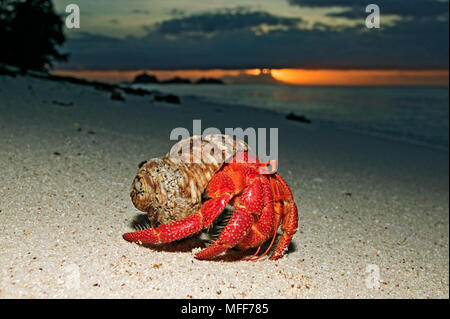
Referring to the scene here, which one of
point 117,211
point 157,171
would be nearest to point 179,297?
point 157,171

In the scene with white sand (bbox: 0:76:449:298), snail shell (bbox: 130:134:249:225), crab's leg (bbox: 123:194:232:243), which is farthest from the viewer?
snail shell (bbox: 130:134:249:225)

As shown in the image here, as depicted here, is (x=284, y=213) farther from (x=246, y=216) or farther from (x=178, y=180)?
(x=178, y=180)

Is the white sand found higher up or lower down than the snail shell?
lower down

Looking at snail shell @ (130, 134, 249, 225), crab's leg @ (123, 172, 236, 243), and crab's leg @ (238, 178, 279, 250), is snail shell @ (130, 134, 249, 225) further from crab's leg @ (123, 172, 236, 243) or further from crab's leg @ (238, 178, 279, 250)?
crab's leg @ (238, 178, 279, 250)

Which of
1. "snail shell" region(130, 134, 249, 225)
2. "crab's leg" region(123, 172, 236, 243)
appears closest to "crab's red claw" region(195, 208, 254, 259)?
"crab's leg" region(123, 172, 236, 243)

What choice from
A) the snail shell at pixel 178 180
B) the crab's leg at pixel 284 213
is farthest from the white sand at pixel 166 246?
the snail shell at pixel 178 180

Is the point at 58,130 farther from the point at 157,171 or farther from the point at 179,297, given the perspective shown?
the point at 179,297

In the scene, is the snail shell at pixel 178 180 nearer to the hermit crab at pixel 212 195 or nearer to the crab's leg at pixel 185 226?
the hermit crab at pixel 212 195
